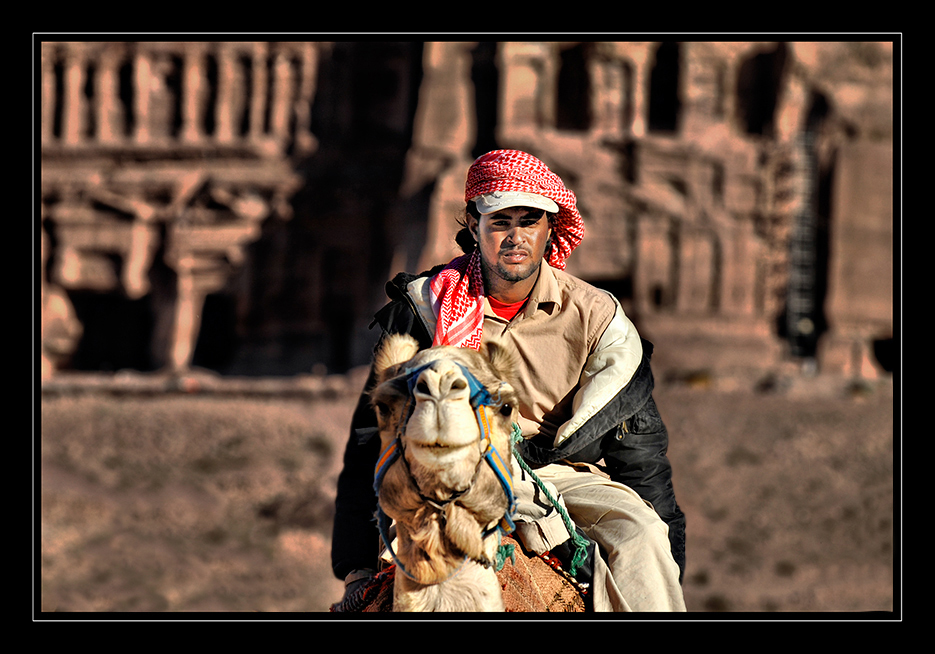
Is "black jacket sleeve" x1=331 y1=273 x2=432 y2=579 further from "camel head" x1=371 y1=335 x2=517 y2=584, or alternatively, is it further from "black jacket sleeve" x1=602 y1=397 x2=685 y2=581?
"black jacket sleeve" x1=602 y1=397 x2=685 y2=581

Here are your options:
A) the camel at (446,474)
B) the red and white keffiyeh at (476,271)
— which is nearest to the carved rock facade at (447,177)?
the red and white keffiyeh at (476,271)

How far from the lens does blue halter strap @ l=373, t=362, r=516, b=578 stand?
3.71 metres

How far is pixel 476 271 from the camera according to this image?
15.7 feet

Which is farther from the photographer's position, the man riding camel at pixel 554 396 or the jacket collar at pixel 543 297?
the jacket collar at pixel 543 297

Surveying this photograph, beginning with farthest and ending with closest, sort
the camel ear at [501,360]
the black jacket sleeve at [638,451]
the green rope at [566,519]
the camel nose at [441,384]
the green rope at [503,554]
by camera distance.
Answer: the black jacket sleeve at [638,451]
the green rope at [566,519]
the camel ear at [501,360]
the green rope at [503,554]
the camel nose at [441,384]

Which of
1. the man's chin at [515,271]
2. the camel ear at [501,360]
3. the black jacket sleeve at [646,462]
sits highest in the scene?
the man's chin at [515,271]

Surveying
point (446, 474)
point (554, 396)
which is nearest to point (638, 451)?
point (554, 396)

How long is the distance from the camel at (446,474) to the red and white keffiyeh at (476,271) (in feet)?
1.33

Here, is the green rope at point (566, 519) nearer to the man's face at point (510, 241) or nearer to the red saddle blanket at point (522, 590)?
the red saddle blanket at point (522, 590)

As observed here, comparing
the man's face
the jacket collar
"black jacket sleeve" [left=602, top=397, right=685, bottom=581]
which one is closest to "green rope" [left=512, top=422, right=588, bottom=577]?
"black jacket sleeve" [left=602, top=397, right=685, bottom=581]

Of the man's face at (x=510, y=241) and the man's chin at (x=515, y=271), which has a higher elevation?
the man's face at (x=510, y=241)

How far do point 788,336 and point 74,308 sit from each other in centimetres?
2145

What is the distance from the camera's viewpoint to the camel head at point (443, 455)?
11.7ft

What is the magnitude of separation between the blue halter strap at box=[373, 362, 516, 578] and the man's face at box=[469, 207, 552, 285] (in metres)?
0.91
